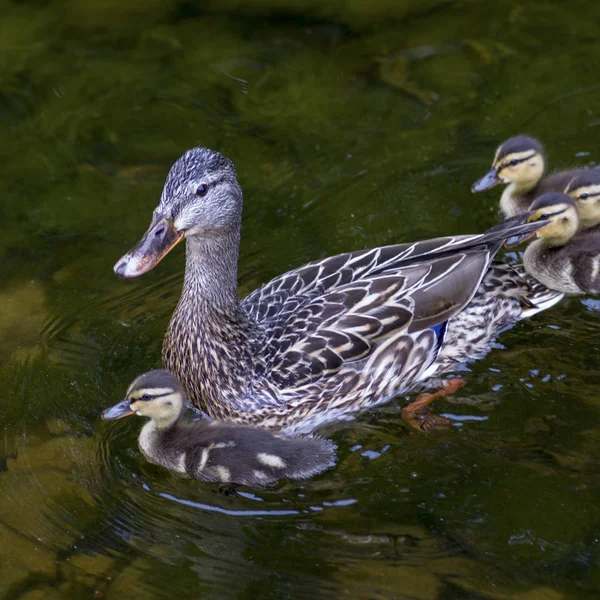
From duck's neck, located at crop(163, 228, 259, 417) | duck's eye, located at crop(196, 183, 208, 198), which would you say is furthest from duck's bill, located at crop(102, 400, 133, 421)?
duck's eye, located at crop(196, 183, 208, 198)

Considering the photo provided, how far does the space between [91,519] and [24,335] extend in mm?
1342

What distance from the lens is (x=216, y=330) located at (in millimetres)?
4648

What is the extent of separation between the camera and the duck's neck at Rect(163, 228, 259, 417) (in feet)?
15.1

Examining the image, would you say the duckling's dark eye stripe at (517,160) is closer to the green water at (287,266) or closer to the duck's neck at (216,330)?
the green water at (287,266)

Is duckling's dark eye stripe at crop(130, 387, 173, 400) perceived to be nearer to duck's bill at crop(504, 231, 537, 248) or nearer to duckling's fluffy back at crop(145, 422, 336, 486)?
duckling's fluffy back at crop(145, 422, 336, 486)

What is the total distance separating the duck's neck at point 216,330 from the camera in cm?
460

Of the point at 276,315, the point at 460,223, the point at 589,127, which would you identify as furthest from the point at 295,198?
the point at 589,127

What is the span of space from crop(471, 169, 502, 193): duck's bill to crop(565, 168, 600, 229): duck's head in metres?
0.42

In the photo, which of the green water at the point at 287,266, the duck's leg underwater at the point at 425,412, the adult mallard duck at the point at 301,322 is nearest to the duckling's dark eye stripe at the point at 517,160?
the green water at the point at 287,266

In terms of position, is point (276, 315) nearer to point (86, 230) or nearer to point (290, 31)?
point (86, 230)

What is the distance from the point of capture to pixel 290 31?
7441 millimetres

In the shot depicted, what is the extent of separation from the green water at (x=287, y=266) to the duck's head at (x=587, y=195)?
53 cm

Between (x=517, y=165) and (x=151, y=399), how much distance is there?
8.54 feet

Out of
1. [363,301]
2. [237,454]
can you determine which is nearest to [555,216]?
[363,301]
